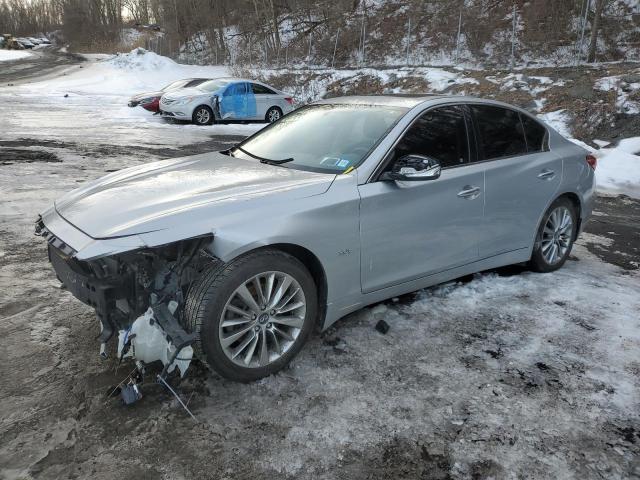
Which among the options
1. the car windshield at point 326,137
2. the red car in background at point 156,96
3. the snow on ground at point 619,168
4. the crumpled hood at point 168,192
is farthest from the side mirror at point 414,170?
the red car in background at point 156,96

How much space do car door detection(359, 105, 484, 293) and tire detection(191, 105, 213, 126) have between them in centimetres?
1292

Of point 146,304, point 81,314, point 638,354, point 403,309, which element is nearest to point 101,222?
point 146,304

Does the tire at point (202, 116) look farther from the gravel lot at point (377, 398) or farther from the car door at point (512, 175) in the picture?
the car door at point (512, 175)

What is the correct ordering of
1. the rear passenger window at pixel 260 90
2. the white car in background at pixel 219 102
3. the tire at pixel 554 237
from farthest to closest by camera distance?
the rear passenger window at pixel 260 90, the white car in background at pixel 219 102, the tire at pixel 554 237

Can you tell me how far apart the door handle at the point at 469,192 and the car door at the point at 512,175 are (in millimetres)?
123

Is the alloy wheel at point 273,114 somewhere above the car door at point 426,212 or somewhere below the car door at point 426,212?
below

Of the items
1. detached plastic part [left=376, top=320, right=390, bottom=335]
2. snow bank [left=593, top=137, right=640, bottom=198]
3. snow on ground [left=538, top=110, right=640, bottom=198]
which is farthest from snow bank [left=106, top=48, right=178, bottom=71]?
detached plastic part [left=376, top=320, right=390, bottom=335]

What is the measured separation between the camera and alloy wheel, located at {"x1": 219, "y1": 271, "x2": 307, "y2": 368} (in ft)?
9.41

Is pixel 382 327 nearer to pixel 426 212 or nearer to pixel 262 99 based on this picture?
pixel 426 212

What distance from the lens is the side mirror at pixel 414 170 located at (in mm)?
3332

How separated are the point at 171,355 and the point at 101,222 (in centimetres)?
79

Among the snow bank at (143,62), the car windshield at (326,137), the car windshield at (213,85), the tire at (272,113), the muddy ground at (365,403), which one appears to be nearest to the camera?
the muddy ground at (365,403)

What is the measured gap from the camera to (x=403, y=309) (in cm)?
395

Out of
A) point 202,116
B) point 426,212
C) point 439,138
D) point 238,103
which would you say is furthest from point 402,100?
point 238,103
